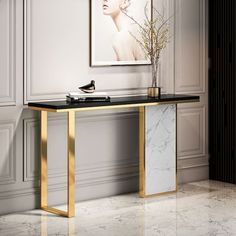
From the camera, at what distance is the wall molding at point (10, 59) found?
16.4 ft

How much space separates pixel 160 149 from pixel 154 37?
3.31 feet

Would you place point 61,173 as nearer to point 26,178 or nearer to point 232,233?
point 26,178

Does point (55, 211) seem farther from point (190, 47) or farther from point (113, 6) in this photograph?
point (190, 47)

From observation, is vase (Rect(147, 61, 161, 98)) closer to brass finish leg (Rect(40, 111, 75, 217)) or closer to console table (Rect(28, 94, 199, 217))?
console table (Rect(28, 94, 199, 217))

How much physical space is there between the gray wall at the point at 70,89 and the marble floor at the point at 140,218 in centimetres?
24

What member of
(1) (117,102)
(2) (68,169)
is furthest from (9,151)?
(1) (117,102)

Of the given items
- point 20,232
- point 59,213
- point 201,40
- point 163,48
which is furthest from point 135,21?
point 20,232

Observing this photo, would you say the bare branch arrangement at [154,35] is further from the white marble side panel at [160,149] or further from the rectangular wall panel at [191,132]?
the rectangular wall panel at [191,132]

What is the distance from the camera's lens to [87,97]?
5.10 metres

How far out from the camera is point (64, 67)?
538 cm

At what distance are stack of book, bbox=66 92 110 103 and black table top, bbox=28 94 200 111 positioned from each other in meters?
0.06

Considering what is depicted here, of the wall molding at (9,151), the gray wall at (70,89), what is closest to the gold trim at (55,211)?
the gray wall at (70,89)

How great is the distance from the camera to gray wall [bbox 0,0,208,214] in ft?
16.7

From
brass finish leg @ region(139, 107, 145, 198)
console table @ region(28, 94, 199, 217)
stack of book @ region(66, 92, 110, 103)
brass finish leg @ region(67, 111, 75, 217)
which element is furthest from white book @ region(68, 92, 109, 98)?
brass finish leg @ region(139, 107, 145, 198)
